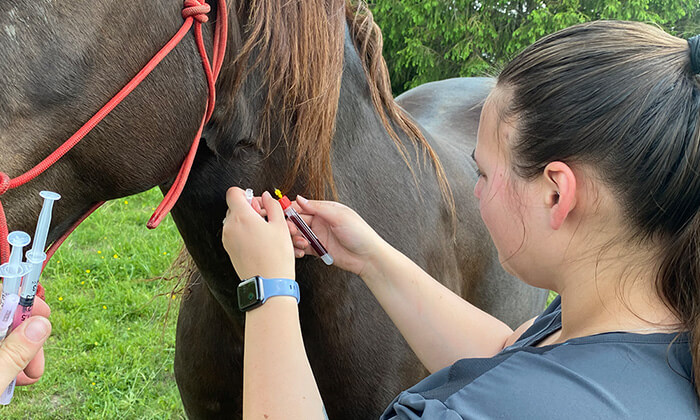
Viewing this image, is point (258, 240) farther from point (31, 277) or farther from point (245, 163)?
point (31, 277)

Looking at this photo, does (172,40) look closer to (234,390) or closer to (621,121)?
(621,121)

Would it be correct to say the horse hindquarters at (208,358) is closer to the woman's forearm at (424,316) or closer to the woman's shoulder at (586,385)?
the woman's forearm at (424,316)

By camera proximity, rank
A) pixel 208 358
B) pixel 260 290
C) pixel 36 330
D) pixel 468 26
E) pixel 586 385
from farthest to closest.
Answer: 1. pixel 468 26
2. pixel 208 358
3. pixel 260 290
4. pixel 36 330
5. pixel 586 385

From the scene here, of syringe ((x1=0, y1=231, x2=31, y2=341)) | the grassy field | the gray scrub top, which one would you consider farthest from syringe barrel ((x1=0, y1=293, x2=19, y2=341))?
the grassy field

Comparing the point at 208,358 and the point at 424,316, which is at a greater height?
the point at 424,316

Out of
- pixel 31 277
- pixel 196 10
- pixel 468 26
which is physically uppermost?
pixel 196 10

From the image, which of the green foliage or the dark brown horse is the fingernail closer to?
the dark brown horse

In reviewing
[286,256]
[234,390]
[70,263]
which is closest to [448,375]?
[286,256]

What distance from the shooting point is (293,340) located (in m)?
1.06

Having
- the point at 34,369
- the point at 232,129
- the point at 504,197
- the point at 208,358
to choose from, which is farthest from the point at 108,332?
the point at 504,197

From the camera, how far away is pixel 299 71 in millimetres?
1286

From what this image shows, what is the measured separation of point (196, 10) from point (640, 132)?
0.77 metres

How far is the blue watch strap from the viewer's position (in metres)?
1.11

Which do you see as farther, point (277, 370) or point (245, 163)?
point (245, 163)
